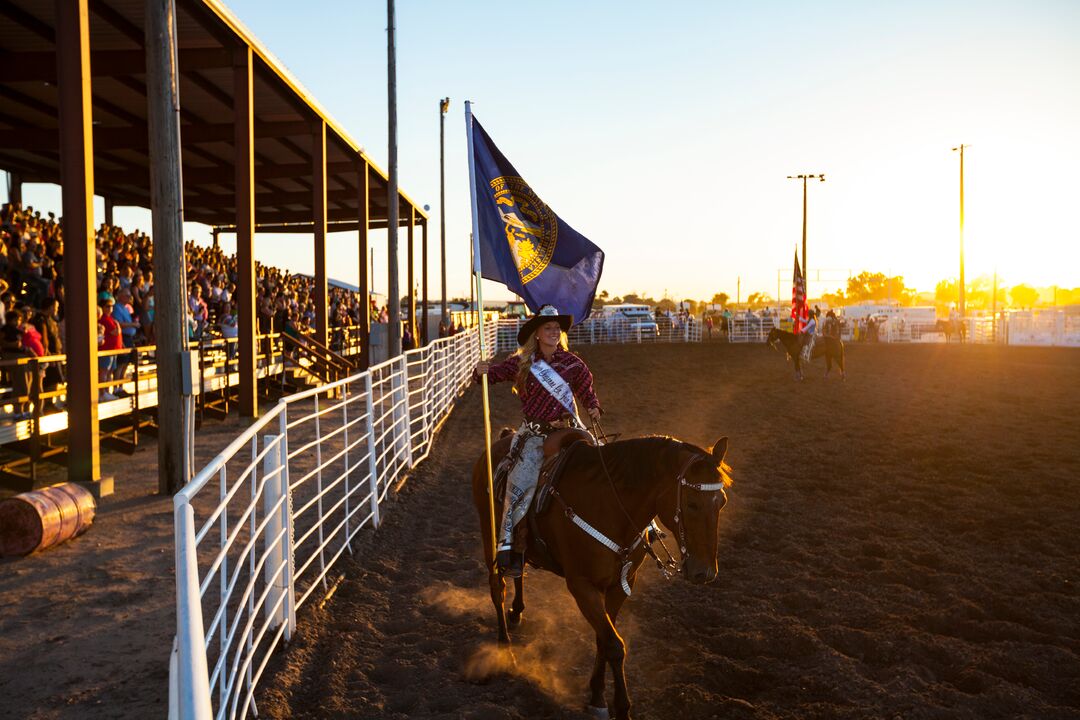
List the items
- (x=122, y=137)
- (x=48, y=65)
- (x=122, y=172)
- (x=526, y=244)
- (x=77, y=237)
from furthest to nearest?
(x=122, y=172) → (x=122, y=137) → (x=48, y=65) → (x=77, y=237) → (x=526, y=244)

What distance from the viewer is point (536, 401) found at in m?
5.01

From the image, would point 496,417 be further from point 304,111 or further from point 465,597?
point 465,597

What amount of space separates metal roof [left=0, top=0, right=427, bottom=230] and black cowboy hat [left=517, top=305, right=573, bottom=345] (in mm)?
9004

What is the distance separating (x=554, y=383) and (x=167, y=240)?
5.87 m

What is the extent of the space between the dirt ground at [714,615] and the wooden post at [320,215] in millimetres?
8846

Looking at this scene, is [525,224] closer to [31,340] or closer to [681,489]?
[681,489]

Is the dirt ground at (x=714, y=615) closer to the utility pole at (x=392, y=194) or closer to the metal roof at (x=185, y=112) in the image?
the metal roof at (x=185, y=112)

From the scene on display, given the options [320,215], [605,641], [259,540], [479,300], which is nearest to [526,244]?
[479,300]

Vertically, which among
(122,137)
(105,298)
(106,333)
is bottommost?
(106,333)

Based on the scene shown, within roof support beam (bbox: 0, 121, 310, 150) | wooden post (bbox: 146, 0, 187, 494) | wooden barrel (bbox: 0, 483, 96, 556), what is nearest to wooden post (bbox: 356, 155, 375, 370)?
roof support beam (bbox: 0, 121, 310, 150)

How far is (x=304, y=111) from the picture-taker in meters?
17.1

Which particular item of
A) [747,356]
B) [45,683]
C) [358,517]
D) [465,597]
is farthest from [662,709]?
[747,356]

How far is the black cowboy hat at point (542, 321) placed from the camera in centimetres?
499

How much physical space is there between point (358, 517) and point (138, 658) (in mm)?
3565
